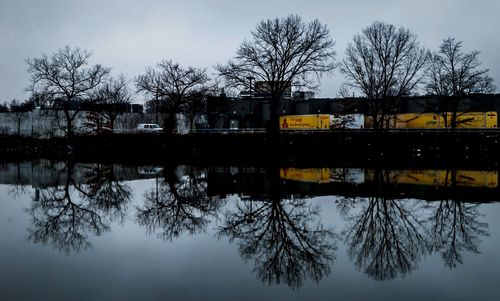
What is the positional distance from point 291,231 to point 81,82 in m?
50.5

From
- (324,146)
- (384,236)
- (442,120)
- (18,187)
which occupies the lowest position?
(18,187)

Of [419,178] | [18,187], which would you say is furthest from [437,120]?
[18,187]

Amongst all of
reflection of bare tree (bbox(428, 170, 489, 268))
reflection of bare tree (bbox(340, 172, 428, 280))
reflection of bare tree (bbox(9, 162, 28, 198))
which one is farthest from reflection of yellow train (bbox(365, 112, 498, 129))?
reflection of bare tree (bbox(340, 172, 428, 280))

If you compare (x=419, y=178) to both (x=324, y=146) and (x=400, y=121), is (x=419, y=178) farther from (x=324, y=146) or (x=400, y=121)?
(x=400, y=121)

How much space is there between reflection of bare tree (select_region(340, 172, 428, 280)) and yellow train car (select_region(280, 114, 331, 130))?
48196 millimetres

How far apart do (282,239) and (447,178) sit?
17.3m

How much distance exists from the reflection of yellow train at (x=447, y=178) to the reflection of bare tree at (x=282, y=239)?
965cm

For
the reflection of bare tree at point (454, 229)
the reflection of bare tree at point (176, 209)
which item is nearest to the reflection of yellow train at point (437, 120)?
the reflection of bare tree at point (176, 209)

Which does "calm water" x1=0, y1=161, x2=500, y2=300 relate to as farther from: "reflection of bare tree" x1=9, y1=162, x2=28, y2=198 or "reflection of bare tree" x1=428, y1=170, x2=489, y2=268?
"reflection of bare tree" x1=9, y1=162, x2=28, y2=198

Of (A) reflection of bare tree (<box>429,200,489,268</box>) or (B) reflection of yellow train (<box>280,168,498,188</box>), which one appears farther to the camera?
(B) reflection of yellow train (<box>280,168,498,188</box>)

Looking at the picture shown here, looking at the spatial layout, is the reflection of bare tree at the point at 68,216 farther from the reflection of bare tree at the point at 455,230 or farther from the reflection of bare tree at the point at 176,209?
the reflection of bare tree at the point at 455,230

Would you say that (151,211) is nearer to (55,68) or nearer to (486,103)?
(55,68)

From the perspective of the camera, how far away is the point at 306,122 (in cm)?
6606

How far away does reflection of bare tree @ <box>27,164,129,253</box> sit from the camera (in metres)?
11.4
